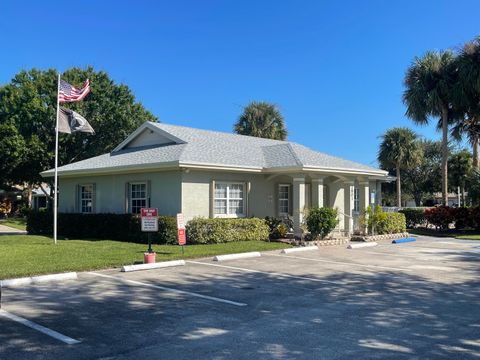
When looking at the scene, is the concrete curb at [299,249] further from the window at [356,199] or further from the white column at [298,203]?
the window at [356,199]

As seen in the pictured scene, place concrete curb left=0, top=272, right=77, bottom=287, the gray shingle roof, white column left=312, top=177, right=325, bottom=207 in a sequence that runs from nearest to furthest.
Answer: concrete curb left=0, top=272, right=77, bottom=287 < the gray shingle roof < white column left=312, top=177, right=325, bottom=207

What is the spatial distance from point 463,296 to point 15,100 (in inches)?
1299

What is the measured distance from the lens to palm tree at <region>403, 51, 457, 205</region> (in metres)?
29.3

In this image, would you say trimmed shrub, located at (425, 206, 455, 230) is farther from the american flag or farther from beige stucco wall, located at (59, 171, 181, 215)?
the american flag

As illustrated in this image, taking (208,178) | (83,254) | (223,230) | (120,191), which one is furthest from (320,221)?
(83,254)

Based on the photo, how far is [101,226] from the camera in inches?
801

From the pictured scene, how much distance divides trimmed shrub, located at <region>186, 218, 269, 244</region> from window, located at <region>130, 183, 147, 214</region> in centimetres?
309

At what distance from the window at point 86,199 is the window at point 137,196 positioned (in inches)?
122

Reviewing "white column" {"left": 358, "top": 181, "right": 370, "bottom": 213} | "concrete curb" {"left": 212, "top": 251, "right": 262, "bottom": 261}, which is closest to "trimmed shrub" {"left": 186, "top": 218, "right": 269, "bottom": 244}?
"concrete curb" {"left": 212, "top": 251, "right": 262, "bottom": 261}

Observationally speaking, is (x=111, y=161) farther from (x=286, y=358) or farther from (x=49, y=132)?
(x=286, y=358)

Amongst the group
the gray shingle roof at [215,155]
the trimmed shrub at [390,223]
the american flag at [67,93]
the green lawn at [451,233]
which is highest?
the american flag at [67,93]

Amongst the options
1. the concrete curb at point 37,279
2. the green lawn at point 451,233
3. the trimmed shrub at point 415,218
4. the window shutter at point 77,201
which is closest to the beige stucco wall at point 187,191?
the window shutter at point 77,201

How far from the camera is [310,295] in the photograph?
8.92 m

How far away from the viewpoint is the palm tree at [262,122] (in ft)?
131
